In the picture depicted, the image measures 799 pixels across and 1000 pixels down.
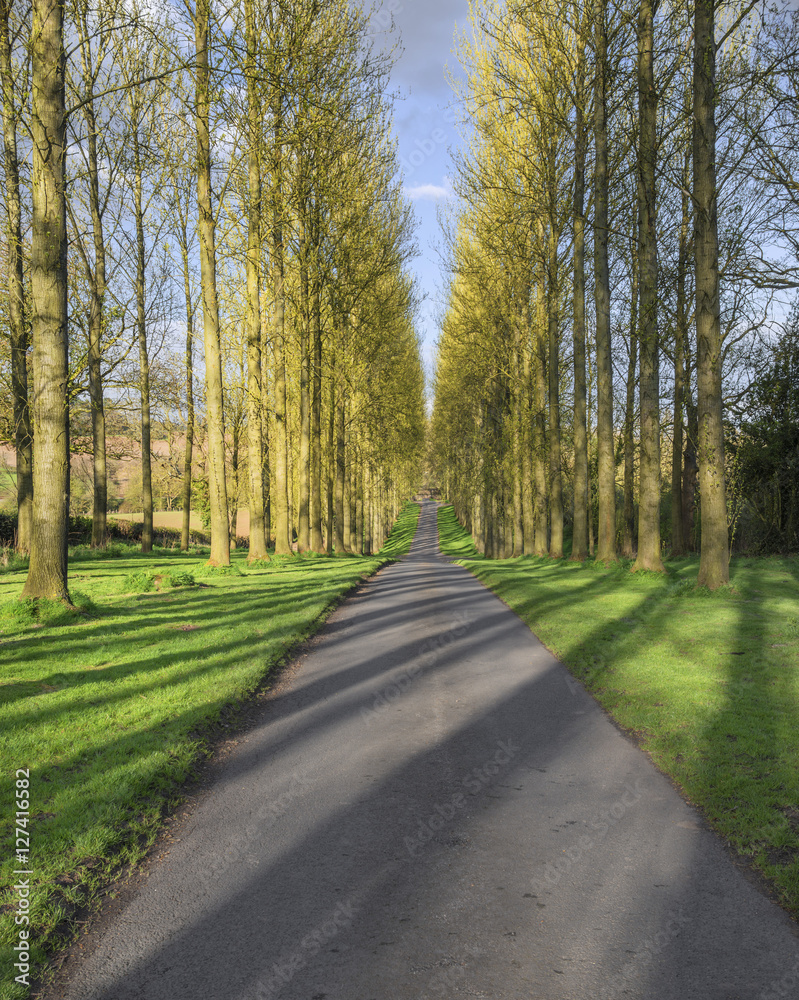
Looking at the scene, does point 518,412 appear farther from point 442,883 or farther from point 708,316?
point 442,883

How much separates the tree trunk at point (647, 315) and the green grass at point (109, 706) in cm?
761

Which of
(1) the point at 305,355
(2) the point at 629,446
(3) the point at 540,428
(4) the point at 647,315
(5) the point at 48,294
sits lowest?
(2) the point at 629,446

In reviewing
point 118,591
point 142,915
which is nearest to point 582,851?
point 142,915

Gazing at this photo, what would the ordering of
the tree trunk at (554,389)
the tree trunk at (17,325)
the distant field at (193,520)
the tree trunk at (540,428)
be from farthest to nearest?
the distant field at (193,520) → the tree trunk at (540,428) → the tree trunk at (554,389) → the tree trunk at (17,325)

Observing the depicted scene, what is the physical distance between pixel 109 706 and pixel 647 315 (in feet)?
42.6

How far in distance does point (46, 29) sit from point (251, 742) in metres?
9.65

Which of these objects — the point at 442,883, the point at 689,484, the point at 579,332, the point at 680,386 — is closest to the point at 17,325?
the point at 579,332

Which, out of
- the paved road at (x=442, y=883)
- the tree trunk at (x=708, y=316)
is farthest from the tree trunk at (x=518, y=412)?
the paved road at (x=442, y=883)

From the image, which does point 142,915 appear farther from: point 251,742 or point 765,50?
point 765,50

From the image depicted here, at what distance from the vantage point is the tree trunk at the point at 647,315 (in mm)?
14164

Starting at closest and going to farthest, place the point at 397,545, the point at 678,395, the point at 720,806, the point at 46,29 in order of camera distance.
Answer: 1. the point at 720,806
2. the point at 46,29
3. the point at 678,395
4. the point at 397,545

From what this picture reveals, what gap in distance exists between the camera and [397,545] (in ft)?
169

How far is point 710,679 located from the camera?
6523 millimetres

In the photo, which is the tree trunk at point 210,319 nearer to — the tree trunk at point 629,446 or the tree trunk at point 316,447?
the tree trunk at point 316,447
